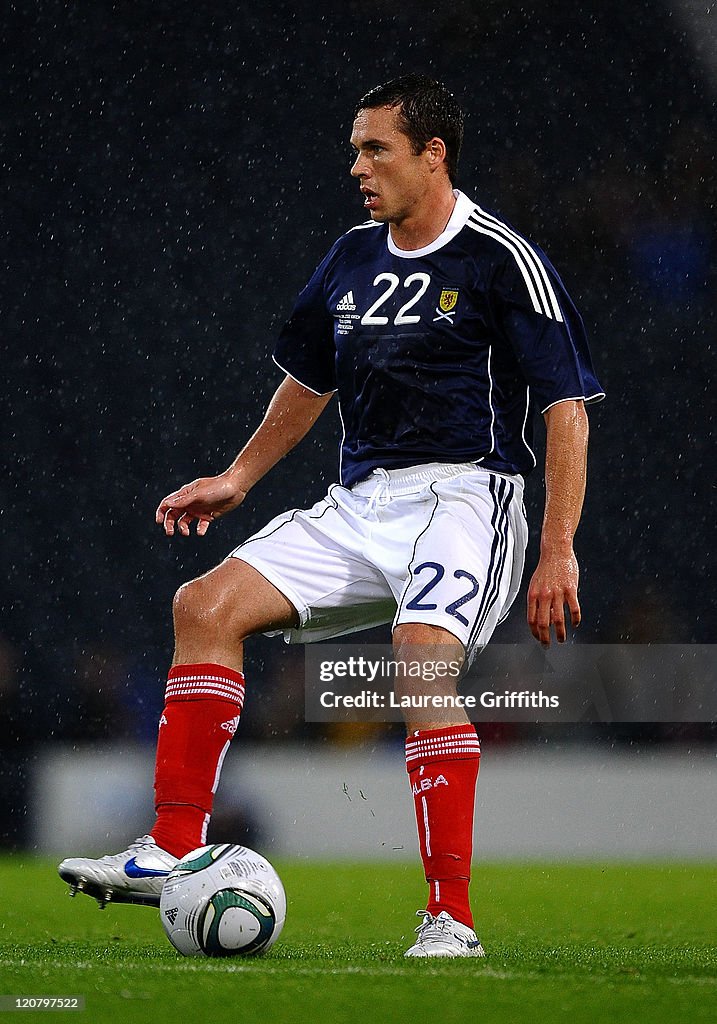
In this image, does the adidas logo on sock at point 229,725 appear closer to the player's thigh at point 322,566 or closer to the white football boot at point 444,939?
the player's thigh at point 322,566

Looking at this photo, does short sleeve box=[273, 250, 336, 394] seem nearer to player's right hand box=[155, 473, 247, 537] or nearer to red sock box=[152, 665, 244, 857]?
player's right hand box=[155, 473, 247, 537]

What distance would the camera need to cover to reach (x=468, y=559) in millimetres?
2564

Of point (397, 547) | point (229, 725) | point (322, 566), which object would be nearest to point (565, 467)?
point (397, 547)

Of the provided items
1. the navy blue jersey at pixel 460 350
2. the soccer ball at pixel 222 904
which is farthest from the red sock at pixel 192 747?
the navy blue jersey at pixel 460 350

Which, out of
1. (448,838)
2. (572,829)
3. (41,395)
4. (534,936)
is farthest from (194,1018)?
(41,395)

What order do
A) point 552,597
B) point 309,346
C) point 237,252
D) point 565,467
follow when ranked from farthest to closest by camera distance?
point 237,252 → point 309,346 → point 565,467 → point 552,597

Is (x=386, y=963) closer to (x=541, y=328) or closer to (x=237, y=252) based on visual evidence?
(x=541, y=328)

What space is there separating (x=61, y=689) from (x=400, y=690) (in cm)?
456

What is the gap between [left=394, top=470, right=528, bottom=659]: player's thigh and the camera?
2.49 metres

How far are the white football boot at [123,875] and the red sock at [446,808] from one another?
17.4 inches

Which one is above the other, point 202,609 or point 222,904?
point 202,609

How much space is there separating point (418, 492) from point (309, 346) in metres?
0.51

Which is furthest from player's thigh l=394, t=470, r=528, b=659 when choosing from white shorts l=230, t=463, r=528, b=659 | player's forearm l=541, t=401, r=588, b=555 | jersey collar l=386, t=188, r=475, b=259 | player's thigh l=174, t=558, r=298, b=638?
jersey collar l=386, t=188, r=475, b=259

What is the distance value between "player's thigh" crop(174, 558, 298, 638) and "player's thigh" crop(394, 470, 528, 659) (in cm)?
25
